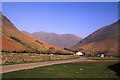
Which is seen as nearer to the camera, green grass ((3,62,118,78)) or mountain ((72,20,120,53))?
green grass ((3,62,118,78))

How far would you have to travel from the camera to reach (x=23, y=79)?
10836 mm

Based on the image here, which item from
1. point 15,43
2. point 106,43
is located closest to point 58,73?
point 15,43

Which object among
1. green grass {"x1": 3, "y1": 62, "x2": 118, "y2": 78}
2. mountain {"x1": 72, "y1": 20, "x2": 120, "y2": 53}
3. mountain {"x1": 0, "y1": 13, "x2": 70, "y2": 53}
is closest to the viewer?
green grass {"x1": 3, "y1": 62, "x2": 118, "y2": 78}

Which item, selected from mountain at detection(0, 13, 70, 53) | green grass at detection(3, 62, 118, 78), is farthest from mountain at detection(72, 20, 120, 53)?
green grass at detection(3, 62, 118, 78)

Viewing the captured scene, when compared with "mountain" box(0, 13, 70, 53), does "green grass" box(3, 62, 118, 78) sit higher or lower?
lower

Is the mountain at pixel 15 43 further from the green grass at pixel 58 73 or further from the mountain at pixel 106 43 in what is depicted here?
the mountain at pixel 106 43

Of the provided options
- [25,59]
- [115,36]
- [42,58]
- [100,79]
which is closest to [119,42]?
[115,36]

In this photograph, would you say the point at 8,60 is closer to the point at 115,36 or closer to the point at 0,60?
the point at 0,60

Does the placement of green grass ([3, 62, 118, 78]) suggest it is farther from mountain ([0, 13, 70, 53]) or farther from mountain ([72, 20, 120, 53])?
mountain ([72, 20, 120, 53])

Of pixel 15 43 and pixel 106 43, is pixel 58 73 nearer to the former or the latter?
pixel 15 43

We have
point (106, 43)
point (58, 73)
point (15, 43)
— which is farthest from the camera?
point (106, 43)

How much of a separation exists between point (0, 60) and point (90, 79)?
14.6 metres

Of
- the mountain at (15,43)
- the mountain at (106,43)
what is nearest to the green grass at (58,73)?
the mountain at (15,43)

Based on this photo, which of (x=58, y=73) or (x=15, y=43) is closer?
(x=58, y=73)
